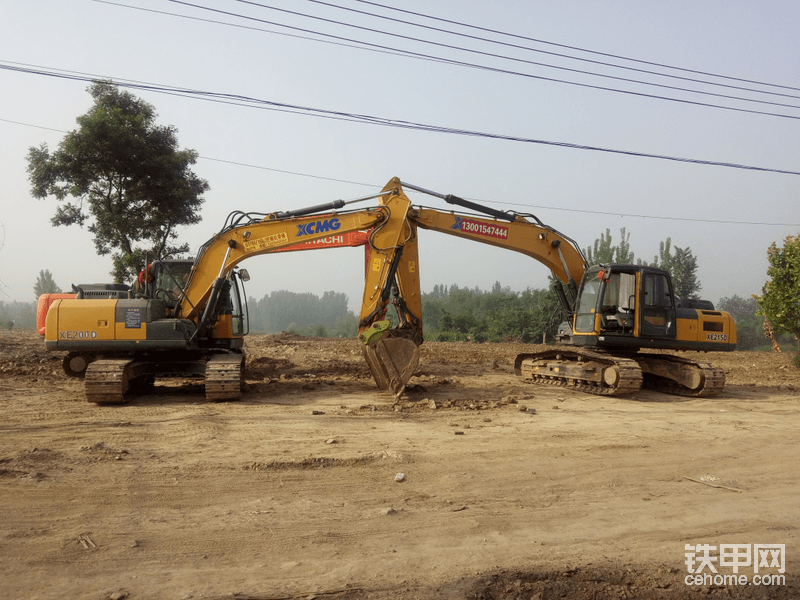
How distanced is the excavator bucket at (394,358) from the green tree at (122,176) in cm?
1108

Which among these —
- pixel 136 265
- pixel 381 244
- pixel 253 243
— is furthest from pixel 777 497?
pixel 136 265

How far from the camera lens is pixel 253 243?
39.7ft

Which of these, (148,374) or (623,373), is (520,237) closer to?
(623,373)

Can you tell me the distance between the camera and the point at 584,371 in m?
13.2

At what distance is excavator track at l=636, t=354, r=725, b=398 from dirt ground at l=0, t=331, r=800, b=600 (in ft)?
4.56

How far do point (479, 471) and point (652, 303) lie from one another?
774 centimetres

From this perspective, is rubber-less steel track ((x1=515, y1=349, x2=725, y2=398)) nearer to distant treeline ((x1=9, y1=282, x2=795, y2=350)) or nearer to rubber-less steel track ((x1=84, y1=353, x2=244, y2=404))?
distant treeline ((x1=9, y1=282, x2=795, y2=350))

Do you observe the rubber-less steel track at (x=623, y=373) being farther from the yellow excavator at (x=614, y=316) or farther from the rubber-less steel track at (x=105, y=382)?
the rubber-less steel track at (x=105, y=382)

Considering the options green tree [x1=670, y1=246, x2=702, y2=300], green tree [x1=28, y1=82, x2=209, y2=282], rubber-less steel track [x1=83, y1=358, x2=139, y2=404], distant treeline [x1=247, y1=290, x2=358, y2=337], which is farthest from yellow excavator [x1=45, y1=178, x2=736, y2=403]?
distant treeline [x1=247, y1=290, x2=358, y2=337]

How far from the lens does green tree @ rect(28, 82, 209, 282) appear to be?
1848cm

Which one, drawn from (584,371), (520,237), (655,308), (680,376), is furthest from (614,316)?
(520,237)

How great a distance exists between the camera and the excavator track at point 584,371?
481 inches

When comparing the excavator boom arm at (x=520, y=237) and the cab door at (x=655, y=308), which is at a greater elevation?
the excavator boom arm at (x=520, y=237)

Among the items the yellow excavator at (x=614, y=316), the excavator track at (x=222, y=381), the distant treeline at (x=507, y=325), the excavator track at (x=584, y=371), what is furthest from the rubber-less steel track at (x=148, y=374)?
the distant treeline at (x=507, y=325)
